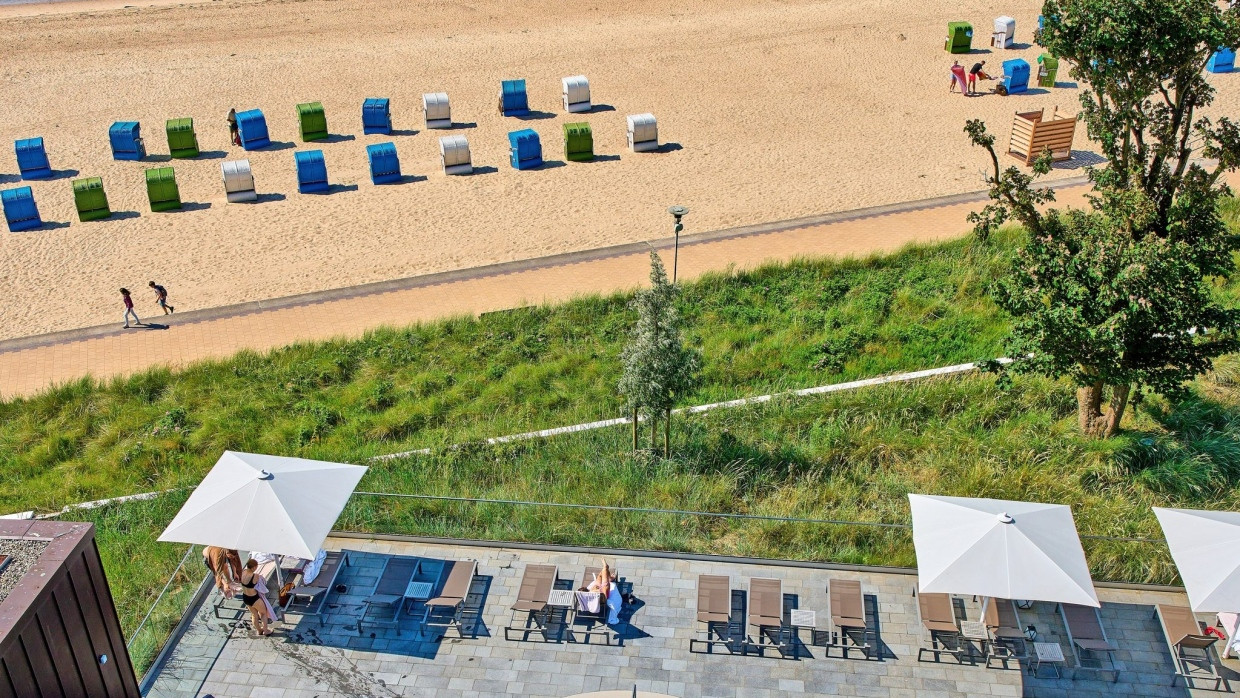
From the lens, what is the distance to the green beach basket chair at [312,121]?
26.8 meters

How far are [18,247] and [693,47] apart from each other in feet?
63.8

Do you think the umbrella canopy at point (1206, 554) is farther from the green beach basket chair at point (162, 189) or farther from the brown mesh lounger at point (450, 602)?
the green beach basket chair at point (162, 189)

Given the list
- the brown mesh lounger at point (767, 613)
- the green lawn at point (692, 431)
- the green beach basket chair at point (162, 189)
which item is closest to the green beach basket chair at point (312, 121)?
the green beach basket chair at point (162, 189)

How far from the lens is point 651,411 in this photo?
13195 millimetres

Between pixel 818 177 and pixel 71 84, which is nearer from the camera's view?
pixel 818 177

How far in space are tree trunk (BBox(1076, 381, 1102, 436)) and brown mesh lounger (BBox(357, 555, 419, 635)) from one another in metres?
8.66

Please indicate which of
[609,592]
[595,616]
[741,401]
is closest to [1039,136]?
[741,401]

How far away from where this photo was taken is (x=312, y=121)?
2691 cm

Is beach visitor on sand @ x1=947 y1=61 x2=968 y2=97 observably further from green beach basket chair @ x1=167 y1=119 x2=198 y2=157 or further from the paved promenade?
green beach basket chair @ x1=167 y1=119 x2=198 y2=157

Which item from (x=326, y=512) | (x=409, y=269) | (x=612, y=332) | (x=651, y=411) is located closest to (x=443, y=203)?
(x=409, y=269)

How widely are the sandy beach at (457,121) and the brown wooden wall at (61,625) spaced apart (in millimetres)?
12054

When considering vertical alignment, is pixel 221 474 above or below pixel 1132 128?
below

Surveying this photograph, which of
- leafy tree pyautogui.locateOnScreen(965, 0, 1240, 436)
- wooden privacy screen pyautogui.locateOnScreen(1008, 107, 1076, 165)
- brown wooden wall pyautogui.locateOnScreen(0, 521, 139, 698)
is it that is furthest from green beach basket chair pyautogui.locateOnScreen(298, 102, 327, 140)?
brown wooden wall pyautogui.locateOnScreen(0, 521, 139, 698)

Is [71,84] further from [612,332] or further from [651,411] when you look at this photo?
[651,411]
